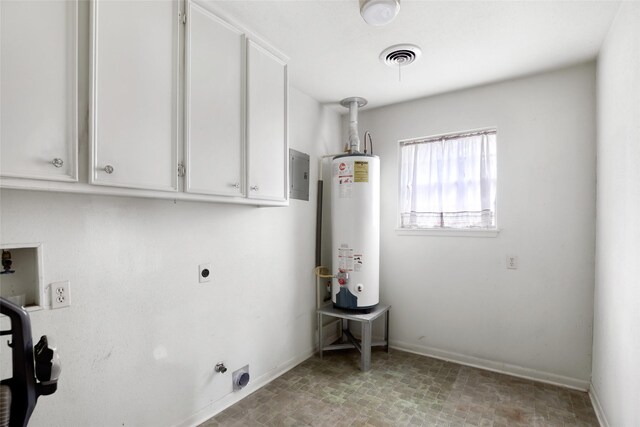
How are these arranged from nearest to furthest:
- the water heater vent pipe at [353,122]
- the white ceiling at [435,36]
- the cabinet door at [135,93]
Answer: the cabinet door at [135,93]
the white ceiling at [435,36]
the water heater vent pipe at [353,122]

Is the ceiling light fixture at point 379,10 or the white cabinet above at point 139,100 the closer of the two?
the white cabinet above at point 139,100

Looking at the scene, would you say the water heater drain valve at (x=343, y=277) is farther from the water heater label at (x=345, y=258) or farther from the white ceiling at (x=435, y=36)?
the white ceiling at (x=435, y=36)

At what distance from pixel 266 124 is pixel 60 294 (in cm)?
137

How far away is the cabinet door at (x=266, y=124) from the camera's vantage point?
1884 mm

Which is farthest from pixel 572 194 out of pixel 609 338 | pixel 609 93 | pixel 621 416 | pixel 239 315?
pixel 239 315

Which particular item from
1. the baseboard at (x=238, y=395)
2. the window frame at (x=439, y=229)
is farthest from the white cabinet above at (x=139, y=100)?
the window frame at (x=439, y=229)

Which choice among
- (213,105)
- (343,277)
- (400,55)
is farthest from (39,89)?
(343,277)

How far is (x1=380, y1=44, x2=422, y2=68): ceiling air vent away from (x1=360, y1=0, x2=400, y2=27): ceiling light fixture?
15.3 inches

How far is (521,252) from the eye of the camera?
255 centimetres

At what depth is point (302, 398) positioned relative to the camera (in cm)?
223

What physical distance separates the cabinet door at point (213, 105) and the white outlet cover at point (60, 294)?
66cm

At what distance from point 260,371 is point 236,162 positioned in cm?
160

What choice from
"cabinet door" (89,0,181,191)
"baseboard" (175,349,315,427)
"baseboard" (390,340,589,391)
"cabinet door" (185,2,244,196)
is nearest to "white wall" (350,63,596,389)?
"baseboard" (390,340,589,391)

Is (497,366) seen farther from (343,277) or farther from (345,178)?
(345,178)
